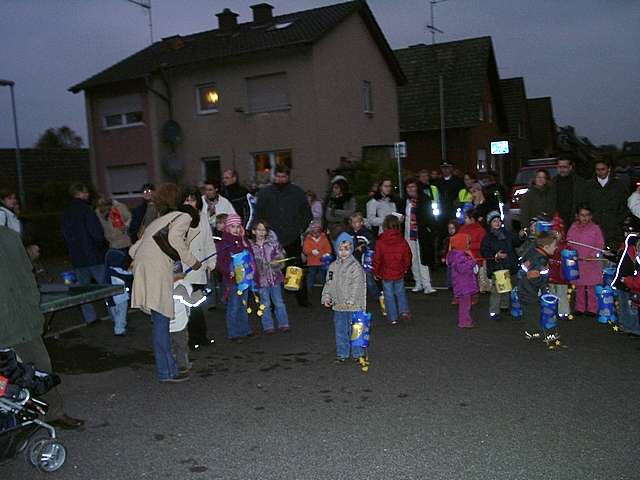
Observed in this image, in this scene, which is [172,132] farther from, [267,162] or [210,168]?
[267,162]

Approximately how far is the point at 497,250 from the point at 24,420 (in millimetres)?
6138

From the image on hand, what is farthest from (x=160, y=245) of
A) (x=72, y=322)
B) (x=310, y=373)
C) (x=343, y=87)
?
(x=343, y=87)

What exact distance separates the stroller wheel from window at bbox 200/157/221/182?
2117 centimetres

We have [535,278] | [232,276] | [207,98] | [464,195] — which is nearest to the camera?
[535,278]

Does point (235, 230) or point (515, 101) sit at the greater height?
point (515, 101)

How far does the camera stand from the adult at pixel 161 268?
6.62 meters

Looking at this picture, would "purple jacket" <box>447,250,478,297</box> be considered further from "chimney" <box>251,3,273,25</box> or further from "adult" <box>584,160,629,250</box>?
"chimney" <box>251,3,273,25</box>

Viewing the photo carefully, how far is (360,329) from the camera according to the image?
7184mm

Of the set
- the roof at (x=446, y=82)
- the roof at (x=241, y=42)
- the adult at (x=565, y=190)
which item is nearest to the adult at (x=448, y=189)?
the adult at (x=565, y=190)

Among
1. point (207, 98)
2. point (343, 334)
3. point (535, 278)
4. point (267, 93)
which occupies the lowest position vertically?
point (343, 334)

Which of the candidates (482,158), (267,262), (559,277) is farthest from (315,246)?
(482,158)

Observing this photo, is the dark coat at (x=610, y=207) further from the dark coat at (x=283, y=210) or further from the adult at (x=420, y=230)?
the dark coat at (x=283, y=210)

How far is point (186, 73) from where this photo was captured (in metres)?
25.6

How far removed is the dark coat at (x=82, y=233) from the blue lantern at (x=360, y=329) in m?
4.15
